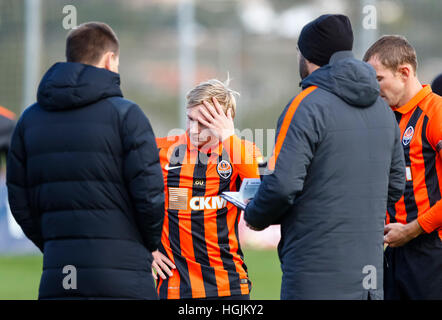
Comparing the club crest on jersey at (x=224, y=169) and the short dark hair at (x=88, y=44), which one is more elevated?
the short dark hair at (x=88, y=44)

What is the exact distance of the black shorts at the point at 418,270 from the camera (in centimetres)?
391

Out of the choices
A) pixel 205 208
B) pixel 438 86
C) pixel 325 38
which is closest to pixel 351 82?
pixel 325 38

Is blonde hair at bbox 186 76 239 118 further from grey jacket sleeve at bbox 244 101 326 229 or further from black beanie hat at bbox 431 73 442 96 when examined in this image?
black beanie hat at bbox 431 73 442 96

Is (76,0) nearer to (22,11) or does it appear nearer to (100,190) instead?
(22,11)

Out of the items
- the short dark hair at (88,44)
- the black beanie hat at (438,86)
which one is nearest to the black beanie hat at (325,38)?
the short dark hair at (88,44)

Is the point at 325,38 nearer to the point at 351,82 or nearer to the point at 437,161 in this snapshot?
the point at 351,82

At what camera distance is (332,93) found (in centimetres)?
318

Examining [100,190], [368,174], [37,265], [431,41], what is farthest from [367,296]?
[431,41]

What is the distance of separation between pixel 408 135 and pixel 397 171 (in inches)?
25.8

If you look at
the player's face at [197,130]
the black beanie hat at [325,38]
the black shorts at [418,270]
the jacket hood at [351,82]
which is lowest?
the black shorts at [418,270]

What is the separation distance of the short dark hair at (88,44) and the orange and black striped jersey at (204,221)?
0.93 meters

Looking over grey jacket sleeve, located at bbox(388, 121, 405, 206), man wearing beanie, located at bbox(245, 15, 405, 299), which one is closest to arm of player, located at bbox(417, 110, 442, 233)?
grey jacket sleeve, located at bbox(388, 121, 405, 206)

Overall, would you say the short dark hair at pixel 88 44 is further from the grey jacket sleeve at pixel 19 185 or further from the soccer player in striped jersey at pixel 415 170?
the soccer player in striped jersey at pixel 415 170

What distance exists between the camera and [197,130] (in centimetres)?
402
